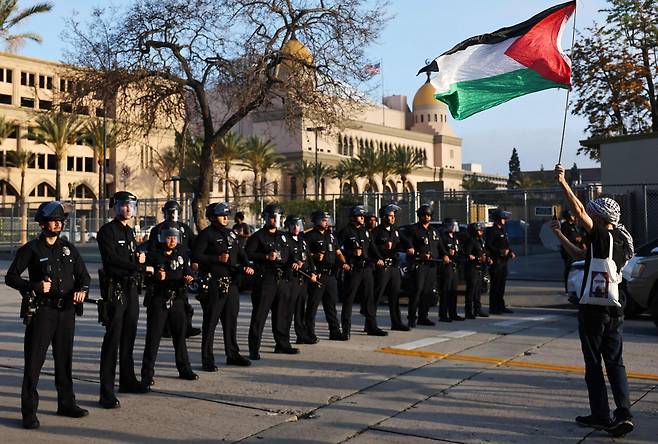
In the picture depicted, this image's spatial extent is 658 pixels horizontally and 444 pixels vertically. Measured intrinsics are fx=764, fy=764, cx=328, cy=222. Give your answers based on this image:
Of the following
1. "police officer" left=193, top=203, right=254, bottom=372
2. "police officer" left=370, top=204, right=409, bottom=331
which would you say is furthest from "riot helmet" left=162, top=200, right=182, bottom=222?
"police officer" left=370, top=204, right=409, bottom=331

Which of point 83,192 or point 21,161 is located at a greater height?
point 21,161

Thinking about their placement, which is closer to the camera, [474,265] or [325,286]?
[325,286]

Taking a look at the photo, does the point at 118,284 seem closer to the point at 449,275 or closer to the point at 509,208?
the point at 449,275

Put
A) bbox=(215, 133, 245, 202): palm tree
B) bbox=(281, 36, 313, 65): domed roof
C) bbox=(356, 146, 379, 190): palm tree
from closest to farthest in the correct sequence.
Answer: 1. bbox=(281, 36, 313, 65): domed roof
2. bbox=(215, 133, 245, 202): palm tree
3. bbox=(356, 146, 379, 190): palm tree

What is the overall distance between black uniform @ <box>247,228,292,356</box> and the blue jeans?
4.33 meters

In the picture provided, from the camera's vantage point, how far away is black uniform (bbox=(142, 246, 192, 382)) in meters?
7.80

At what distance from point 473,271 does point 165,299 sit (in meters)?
7.25

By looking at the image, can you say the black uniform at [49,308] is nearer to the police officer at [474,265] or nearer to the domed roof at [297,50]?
the police officer at [474,265]

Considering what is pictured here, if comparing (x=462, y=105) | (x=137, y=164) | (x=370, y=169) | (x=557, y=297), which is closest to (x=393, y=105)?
(x=370, y=169)

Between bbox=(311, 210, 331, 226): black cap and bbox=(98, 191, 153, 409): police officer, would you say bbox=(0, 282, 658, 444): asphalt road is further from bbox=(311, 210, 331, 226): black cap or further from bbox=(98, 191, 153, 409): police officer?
bbox=(311, 210, 331, 226): black cap

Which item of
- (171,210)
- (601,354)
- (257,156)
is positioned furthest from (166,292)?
(257,156)

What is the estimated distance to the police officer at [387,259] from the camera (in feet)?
37.9

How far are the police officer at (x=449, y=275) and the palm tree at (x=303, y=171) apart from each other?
57651mm

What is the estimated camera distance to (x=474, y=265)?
13.8 meters
